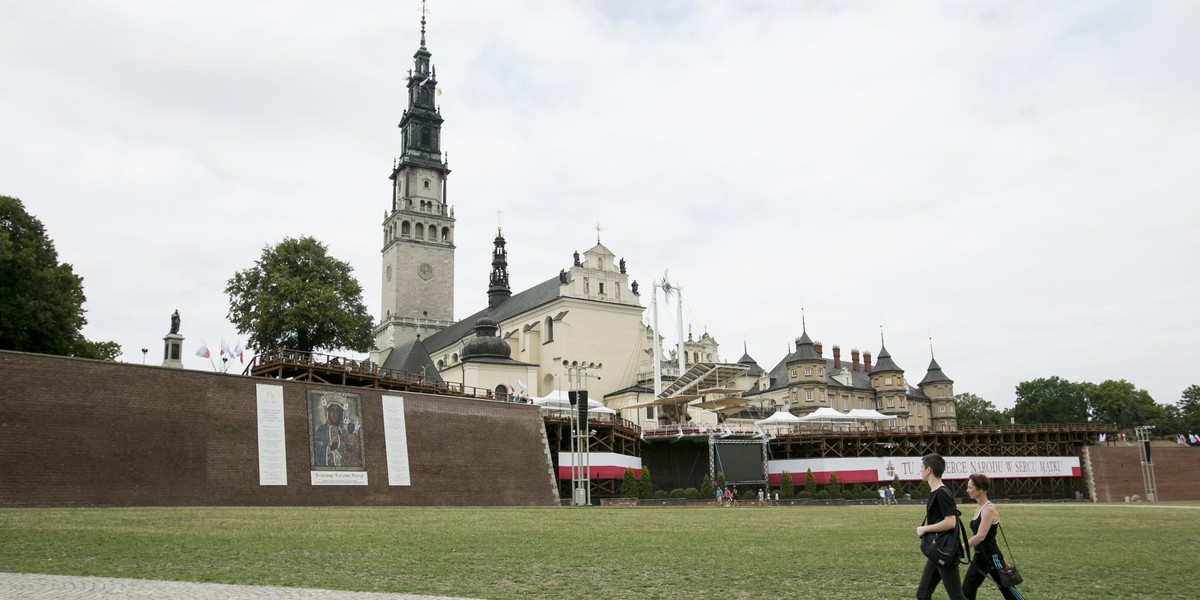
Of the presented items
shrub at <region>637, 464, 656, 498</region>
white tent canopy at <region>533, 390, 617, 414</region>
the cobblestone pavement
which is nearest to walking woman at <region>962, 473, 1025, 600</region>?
the cobblestone pavement

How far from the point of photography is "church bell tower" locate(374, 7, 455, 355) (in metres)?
105

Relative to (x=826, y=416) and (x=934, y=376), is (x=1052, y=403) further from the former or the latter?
(x=826, y=416)

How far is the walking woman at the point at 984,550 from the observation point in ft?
30.7

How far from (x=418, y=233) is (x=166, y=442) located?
248 feet

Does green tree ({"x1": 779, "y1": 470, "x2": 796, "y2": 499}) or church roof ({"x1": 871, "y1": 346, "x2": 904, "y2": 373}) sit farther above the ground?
church roof ({"x1": 871, "y1": 346, "x2": 904, "y2": 373})

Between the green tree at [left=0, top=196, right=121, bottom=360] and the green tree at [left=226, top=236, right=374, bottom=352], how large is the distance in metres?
11.3

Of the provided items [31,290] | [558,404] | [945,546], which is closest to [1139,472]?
[558,404]

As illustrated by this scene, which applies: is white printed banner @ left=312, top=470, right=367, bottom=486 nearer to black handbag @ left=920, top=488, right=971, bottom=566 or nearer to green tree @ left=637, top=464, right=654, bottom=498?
green tree @ left=637, top=464, right=654, bottom=498

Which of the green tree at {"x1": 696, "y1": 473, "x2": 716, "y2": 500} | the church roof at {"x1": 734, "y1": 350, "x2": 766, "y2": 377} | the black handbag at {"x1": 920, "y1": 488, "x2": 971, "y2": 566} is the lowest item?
the green tree at {"x1": 696, "y1": 473, "x2": 716, "y2": 500}

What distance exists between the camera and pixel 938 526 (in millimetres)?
9242

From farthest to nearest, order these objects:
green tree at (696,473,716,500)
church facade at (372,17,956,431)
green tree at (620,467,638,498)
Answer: church facade at (372,17,956,431), green tree at (696,473,716,500), green tree at (620,467,638,498)

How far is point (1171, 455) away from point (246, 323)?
70581 mm

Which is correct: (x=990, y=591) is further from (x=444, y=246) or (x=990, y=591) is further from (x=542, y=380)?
(x=444, y=246)

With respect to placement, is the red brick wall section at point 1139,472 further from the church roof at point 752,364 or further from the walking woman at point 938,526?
the walking woman at point 938,526
